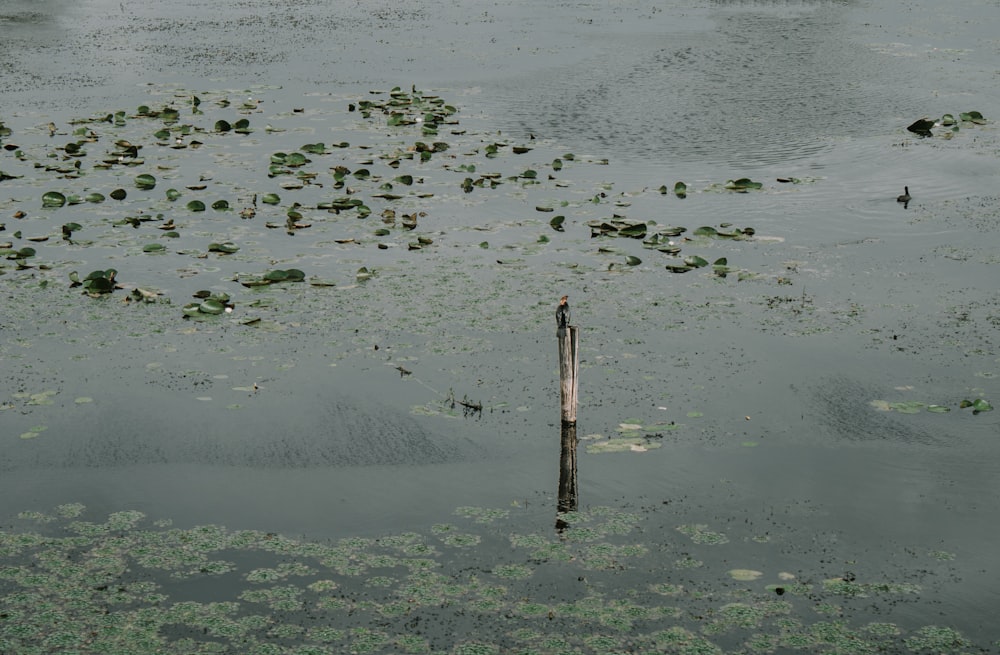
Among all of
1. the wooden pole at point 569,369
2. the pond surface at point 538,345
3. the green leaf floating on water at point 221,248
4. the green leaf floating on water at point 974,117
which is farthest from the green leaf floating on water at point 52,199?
the green leaf floating on water at point 974,117

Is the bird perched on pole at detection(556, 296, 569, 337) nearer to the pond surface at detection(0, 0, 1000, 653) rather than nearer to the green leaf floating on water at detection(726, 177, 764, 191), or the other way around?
the pond surface at detection(0, 0, 1000, 653)

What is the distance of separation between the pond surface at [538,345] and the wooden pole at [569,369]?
29cm

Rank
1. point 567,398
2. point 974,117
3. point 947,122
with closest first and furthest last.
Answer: point 567,398
point 947,122
point 974,117

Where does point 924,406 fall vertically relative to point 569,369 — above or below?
below

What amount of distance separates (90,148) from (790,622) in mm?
17118

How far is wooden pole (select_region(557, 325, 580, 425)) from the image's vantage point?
36.2 ft

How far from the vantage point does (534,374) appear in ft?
41.7

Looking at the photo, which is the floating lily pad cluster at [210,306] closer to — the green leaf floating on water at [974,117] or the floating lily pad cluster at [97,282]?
the floating lily pad cluster at [97,282]

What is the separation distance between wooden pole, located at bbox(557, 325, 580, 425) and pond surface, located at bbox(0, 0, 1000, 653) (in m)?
0.29

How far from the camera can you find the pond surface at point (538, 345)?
9.39 m

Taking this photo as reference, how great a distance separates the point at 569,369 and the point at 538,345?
2362 mm

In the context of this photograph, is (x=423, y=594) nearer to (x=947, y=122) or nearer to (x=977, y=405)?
(x=977, y=405)

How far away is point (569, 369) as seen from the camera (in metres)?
11.1

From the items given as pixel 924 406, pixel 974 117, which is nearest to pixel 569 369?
pixel 924 406
